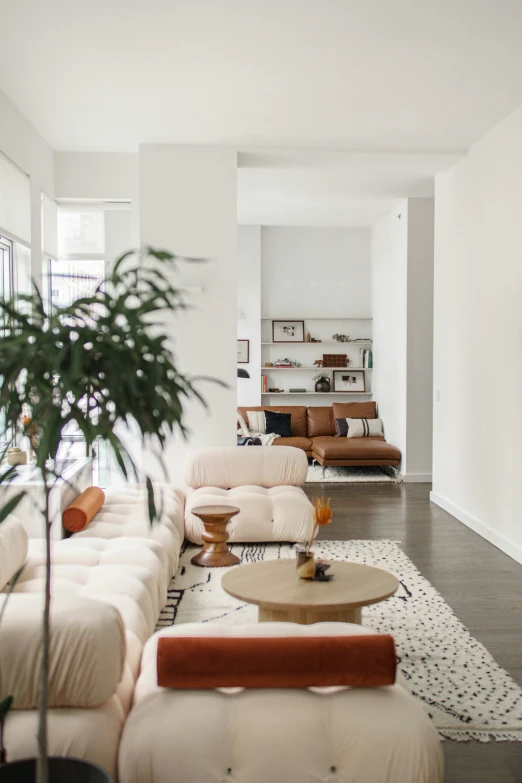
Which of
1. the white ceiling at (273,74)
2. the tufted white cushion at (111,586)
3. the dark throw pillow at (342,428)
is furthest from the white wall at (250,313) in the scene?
the tufted white cushion at (111,586)

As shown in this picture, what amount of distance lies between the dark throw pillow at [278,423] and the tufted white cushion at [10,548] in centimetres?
649

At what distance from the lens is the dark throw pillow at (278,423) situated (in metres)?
9.68

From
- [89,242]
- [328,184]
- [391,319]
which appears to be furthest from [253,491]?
[391,319]

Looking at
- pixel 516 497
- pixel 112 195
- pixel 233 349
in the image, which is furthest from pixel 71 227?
pixel 516 497

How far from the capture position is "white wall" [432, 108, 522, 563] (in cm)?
525

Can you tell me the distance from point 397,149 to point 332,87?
5.31 feet

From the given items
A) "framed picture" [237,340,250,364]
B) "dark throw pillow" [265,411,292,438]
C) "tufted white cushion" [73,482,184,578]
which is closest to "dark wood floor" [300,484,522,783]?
"tufted white cushion" [73,482,184,578]

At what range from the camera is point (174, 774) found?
5.83 feet

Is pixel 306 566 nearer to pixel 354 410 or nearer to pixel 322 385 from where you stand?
pixel 354 410

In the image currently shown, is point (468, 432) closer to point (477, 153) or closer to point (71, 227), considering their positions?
point (477, 153)

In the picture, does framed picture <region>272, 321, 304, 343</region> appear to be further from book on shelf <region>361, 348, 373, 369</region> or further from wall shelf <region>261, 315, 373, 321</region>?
book on shelf <region>361, 348, 373, 369</region>

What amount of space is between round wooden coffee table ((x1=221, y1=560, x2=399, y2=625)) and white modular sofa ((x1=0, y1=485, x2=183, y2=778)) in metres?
0.46

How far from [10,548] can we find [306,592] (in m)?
1.28

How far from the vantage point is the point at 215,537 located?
499cm
